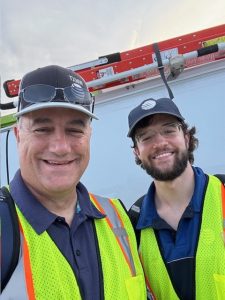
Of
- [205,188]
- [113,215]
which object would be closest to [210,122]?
[205,188]

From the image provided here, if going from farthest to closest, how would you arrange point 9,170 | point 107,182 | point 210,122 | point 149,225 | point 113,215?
point 9,170 → point 107,182 → point 210,122 → point 149,225 → point 113,215

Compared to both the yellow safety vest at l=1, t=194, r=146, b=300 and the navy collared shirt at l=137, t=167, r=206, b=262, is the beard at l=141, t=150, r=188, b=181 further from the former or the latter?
the yellow safety vest at l=1, t=194, r=146, b=300

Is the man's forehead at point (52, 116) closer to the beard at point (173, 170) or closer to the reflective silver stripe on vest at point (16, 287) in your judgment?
the reflective silver stripe on vest at point (16, 287)

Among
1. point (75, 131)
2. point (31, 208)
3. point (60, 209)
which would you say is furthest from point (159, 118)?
point (31, 208)

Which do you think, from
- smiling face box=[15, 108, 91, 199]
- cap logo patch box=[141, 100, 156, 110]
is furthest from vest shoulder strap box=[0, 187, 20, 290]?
cap logo patch box=[141, 100, 156, 110]

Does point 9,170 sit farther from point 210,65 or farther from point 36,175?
point 210,65

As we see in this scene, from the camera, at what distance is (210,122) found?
236 centimetres

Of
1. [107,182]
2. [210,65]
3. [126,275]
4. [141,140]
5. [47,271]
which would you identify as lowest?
[126,275]

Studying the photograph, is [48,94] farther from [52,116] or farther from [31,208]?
[31,208]

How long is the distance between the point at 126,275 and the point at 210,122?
1338 millimetres

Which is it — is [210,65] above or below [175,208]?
above

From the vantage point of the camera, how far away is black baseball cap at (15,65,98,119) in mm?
1318

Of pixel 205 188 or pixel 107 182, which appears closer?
pixel 205 188

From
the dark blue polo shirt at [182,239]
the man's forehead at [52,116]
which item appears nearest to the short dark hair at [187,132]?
the dark blue polo shirt at [182,239]
